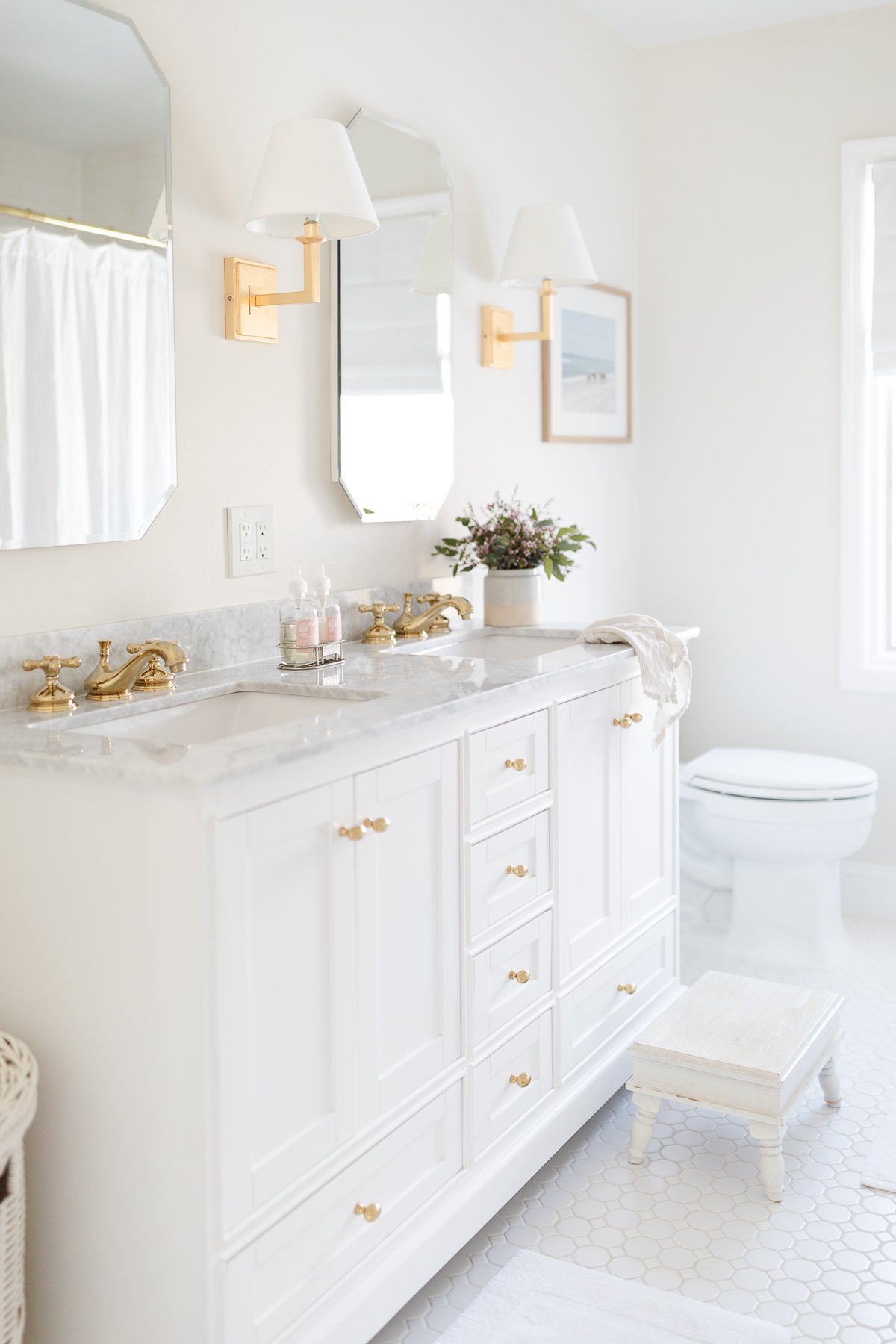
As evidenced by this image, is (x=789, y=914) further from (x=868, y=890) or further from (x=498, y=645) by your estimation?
(x=498, y=645)

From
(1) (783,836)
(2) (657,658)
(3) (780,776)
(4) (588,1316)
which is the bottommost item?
(4) (588,1316)

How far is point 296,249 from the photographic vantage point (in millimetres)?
2289

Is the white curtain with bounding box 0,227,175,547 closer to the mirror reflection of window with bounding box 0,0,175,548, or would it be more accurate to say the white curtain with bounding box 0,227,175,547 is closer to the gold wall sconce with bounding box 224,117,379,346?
the mirror reflection of window with bounding box 0,0,175,548

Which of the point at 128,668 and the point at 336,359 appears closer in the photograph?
the point at 128,668

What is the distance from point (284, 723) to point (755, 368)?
234cm

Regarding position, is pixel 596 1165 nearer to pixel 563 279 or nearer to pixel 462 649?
pixel 462 649

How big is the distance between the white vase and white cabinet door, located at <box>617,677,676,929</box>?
0.34 meters

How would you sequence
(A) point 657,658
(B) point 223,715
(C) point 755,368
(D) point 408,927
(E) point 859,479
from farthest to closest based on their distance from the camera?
(C) point 755,368, (E) point 859,479, (A) point 657,658, (B) point 223,715, (D) point 408,927

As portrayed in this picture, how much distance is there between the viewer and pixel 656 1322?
1.79 metres

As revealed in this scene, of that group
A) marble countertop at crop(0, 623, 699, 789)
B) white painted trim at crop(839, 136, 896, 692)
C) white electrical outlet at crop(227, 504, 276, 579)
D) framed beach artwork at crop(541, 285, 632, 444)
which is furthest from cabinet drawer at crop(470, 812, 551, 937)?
white painted trim at crop(839, 136, 896, 692)

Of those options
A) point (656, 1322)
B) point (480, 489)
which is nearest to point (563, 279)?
point (480, 489)

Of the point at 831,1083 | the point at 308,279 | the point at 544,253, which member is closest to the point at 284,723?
the point at 308,279

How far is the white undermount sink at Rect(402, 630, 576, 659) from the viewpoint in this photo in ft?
8.38

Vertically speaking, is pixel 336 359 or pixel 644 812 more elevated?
pixel 336 359
